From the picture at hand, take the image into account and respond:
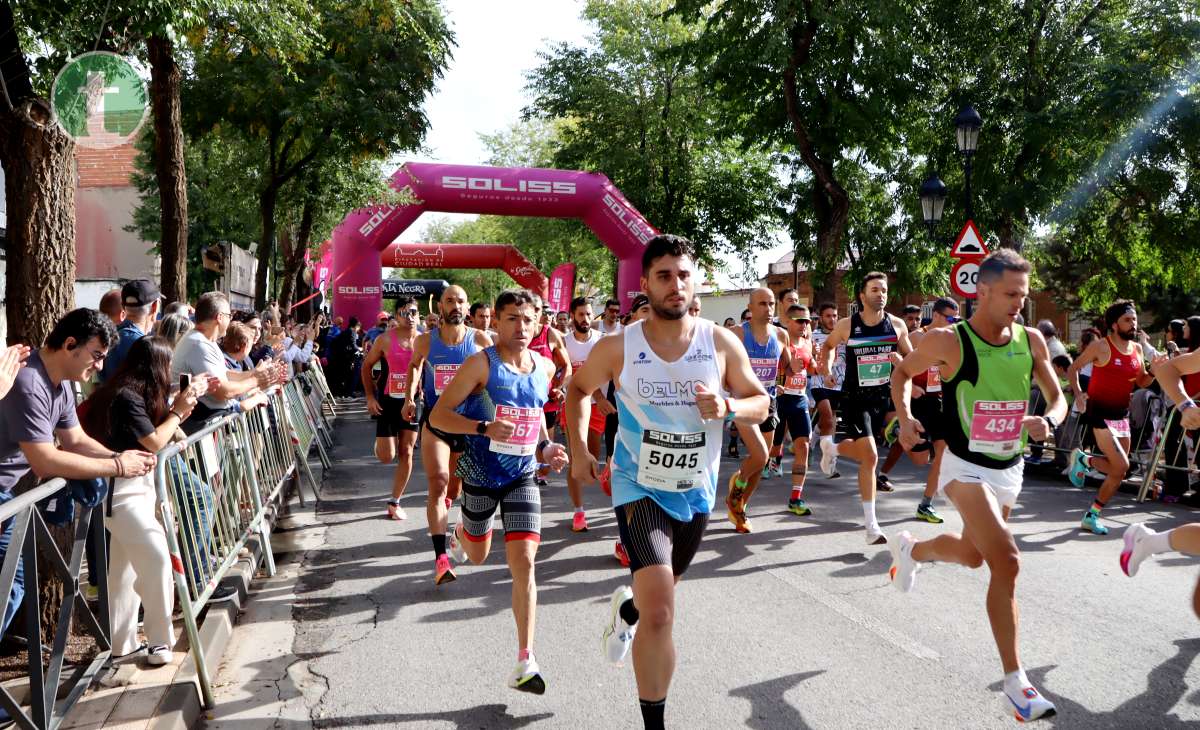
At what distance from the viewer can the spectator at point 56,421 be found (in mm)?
3754

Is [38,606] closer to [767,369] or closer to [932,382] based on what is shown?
[767,369]

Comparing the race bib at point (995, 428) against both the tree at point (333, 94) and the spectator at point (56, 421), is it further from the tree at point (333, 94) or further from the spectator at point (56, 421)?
the tree at point (333, 94)

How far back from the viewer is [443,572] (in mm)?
5922

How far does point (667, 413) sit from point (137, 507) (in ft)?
8.50

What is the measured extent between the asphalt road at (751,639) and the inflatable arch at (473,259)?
1155 inches

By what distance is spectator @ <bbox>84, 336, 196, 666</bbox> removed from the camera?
4375mm

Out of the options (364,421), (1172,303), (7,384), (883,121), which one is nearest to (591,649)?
(7,384)

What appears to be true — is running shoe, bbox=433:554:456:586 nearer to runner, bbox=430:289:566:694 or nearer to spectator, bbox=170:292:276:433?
runner, bbox=430:289:566:694

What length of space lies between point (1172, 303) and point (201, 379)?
37518 millimetres

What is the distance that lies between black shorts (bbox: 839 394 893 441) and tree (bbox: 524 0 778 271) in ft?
65.4

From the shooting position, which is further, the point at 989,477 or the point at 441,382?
the point at 441,382

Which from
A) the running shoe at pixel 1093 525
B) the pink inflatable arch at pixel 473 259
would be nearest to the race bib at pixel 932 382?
the running shoe at pixel 1093 525

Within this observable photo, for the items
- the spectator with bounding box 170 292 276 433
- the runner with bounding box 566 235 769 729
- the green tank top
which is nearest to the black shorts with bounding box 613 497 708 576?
the runner with bounding box 566 235 769 729

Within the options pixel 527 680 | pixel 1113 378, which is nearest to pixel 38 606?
pixel 527 680
